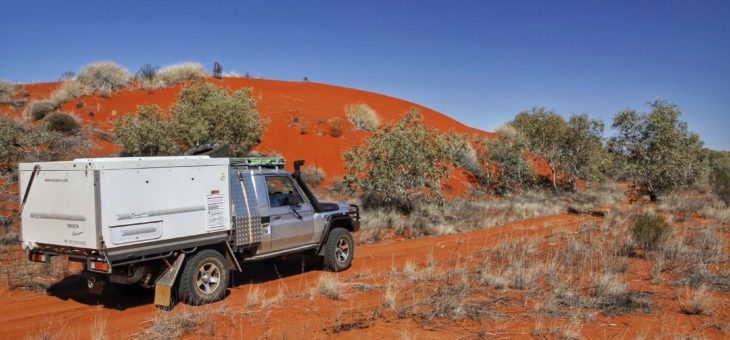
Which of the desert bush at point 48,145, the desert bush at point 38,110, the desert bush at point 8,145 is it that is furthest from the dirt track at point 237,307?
the desert bush at point 38,110

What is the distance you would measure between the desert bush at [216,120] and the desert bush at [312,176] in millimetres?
5240

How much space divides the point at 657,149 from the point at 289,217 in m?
17.3

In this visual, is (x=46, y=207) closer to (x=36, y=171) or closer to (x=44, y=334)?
(x=36, y=171)

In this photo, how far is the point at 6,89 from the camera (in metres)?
43.0

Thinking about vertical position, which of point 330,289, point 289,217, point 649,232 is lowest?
point 330,289

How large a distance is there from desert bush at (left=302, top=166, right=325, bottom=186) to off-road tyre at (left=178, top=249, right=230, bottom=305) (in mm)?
20594

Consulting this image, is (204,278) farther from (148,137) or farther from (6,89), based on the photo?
(6,89)

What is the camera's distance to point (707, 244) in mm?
12281

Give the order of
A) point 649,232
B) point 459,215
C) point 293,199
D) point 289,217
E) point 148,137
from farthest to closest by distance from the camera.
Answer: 1. point 148,137
2. point 459,215
3. point 649,232
4. point 293,199
5. point 289,217

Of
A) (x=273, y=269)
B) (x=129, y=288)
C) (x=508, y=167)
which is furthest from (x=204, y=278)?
(x=508, y=167)

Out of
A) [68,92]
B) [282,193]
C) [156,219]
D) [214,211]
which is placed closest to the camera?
[156,219]

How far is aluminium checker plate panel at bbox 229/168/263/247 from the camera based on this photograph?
29.5 ft

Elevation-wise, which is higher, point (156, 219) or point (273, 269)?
point (156, 219)

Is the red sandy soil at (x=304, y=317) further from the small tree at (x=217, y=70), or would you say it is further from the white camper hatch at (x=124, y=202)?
the small tree at (x=217, y=70)
